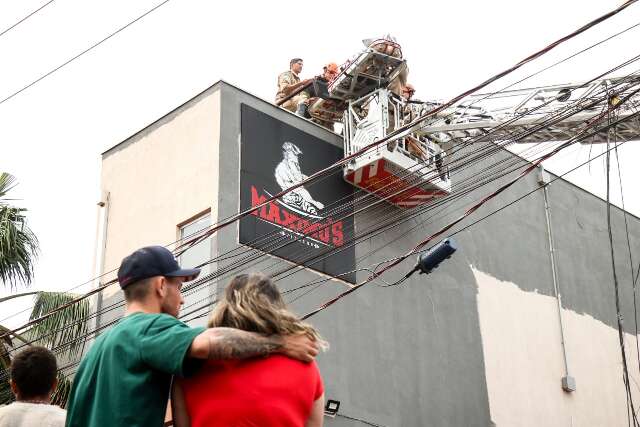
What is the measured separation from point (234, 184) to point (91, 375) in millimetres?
12871

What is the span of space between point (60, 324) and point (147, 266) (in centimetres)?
1327

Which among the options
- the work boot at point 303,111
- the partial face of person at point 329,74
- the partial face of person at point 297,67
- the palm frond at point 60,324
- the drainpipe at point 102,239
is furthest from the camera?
the partial face of person at point 297,67

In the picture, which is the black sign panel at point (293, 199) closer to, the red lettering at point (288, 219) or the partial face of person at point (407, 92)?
the red lettering at point (288, 219)

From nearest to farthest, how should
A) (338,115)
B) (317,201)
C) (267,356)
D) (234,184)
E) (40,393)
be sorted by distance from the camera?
(267,356) < (40,393) < (234,184) < (317,201) < (338,115)

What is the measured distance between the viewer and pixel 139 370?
339cm

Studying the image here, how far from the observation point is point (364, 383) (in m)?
16.9

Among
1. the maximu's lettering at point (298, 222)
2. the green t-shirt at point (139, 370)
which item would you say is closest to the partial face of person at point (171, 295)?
the green t-shirt at point (139, 370)

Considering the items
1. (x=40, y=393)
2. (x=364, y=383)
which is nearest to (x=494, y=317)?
(x=364, y=383)

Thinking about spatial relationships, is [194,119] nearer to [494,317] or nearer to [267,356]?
[494,317]

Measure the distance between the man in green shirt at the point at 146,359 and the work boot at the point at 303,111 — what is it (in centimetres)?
1530

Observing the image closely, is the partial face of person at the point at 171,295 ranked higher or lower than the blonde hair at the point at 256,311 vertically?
higher

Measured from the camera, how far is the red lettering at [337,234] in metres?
17.5

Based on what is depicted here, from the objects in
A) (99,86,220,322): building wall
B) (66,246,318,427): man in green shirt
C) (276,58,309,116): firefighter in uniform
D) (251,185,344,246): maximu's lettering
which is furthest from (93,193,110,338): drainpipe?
(66,246,318,427): man in green shirt

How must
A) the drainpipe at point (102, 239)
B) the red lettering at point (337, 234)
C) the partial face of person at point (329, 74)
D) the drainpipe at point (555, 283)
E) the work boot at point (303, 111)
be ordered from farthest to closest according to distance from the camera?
the drainpipe at point (555, 283), the partial face of person at point (329, 74), the work boot at point (303, 111), the drainpipe at point (102, 239), the red lettering at point (337, 234)
